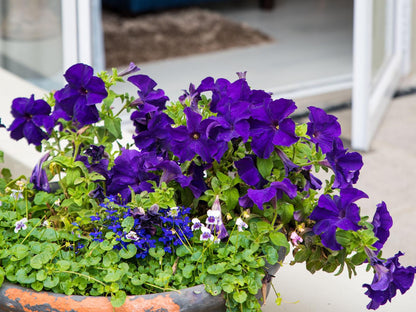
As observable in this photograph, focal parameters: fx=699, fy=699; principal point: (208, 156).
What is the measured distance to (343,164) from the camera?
2.66 feet

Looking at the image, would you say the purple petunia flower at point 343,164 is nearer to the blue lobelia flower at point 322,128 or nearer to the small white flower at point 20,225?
the blue lobelia flower at point 322,128

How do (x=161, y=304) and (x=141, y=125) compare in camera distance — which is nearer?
(x=161, y=304)

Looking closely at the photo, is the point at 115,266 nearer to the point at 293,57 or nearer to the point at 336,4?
the point at 293,57

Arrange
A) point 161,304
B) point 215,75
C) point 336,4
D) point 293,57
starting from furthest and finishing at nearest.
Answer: point 336,4, point 293,57, point 215,75, point 161,304

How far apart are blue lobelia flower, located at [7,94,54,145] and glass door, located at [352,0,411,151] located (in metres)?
2.18

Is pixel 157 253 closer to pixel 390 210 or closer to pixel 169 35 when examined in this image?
pixel 390 210

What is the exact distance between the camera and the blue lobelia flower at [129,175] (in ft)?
2.86

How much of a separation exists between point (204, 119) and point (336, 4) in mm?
5198

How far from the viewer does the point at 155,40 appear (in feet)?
15.2

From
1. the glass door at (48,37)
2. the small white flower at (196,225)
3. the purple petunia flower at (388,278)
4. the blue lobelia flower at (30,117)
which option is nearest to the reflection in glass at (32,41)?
the glass door at (48,37)

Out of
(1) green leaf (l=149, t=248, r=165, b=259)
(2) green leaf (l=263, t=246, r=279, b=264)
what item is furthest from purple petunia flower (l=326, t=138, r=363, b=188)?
(1) green leaf (l=149, t=248, r=165, b=259)

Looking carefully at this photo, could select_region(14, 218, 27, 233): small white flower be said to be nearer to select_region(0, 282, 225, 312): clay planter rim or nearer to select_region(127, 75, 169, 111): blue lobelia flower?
select_region(0, 282, 225, 312): clay planter rim

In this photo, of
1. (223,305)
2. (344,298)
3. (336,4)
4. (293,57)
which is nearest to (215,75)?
(293,57)

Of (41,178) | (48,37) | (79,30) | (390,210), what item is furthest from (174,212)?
(48,37)
